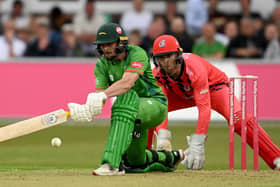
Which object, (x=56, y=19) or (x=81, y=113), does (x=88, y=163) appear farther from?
(x=56, y=19)

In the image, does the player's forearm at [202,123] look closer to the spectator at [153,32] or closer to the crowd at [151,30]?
the crowd at [151,30]

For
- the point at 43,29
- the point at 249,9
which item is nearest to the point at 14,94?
the point at 43,29

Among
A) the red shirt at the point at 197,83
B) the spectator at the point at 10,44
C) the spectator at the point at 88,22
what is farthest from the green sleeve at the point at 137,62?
the spectator at the point at 88,22

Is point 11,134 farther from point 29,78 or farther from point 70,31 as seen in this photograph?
point 70,31

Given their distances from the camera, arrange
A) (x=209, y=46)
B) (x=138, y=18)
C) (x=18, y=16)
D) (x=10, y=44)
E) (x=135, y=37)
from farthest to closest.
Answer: (x=18, y=16) → (x=138, y=18) → (x=10, y=44) → (x=135, y=37) → (x=209, y=46)

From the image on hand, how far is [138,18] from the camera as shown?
19.5m

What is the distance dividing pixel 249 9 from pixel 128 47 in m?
11.5

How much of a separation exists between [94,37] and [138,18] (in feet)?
4.43

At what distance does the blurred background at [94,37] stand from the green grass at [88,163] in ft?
2.43

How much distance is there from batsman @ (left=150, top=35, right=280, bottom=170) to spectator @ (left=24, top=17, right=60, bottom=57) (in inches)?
299

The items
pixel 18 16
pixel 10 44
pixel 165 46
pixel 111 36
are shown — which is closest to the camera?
pixel 111 36

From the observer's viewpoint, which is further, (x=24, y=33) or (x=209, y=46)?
(x=24, y=33)

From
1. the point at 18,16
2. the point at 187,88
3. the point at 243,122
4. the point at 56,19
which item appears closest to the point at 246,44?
the point at 56,19

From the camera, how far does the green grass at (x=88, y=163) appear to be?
7762 mm
